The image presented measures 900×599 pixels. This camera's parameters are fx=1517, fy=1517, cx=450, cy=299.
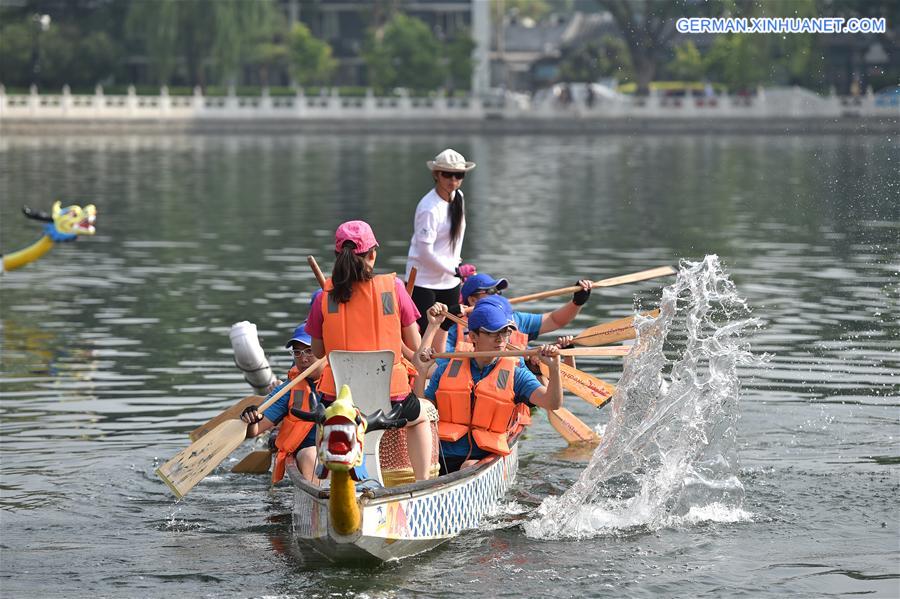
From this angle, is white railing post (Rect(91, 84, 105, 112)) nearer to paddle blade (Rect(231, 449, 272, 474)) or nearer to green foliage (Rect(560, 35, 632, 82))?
green foliage (Rect(560, 35, 632, 82))

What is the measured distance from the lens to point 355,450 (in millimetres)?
8461

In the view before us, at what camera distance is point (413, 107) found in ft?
259

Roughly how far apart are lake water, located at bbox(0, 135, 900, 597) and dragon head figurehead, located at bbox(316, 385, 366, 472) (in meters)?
1.12

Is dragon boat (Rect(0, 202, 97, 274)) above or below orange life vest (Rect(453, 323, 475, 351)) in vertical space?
above

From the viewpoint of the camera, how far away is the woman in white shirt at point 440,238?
1221cm

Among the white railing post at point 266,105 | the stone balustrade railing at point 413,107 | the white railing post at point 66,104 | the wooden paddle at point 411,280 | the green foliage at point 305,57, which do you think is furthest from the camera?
the green foliage at point 305,57

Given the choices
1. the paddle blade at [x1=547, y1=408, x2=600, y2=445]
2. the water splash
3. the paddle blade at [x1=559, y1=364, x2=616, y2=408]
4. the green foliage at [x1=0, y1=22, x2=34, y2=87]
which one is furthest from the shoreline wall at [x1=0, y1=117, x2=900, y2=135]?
the water splash

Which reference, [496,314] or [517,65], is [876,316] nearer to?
[496,314]

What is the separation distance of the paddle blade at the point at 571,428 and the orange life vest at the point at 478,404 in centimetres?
236

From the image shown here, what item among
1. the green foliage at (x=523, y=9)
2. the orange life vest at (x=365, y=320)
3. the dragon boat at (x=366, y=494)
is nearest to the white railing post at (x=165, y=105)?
the green foliage at (x=523, y=9)

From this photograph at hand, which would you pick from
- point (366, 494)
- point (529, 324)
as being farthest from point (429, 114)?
point (366, 494)

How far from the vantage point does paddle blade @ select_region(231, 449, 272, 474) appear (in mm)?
12109

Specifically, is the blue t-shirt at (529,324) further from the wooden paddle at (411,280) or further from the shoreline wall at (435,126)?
the shoreline wall at (435,126)

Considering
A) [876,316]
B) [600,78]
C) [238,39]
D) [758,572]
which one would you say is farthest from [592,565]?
[600,78]
